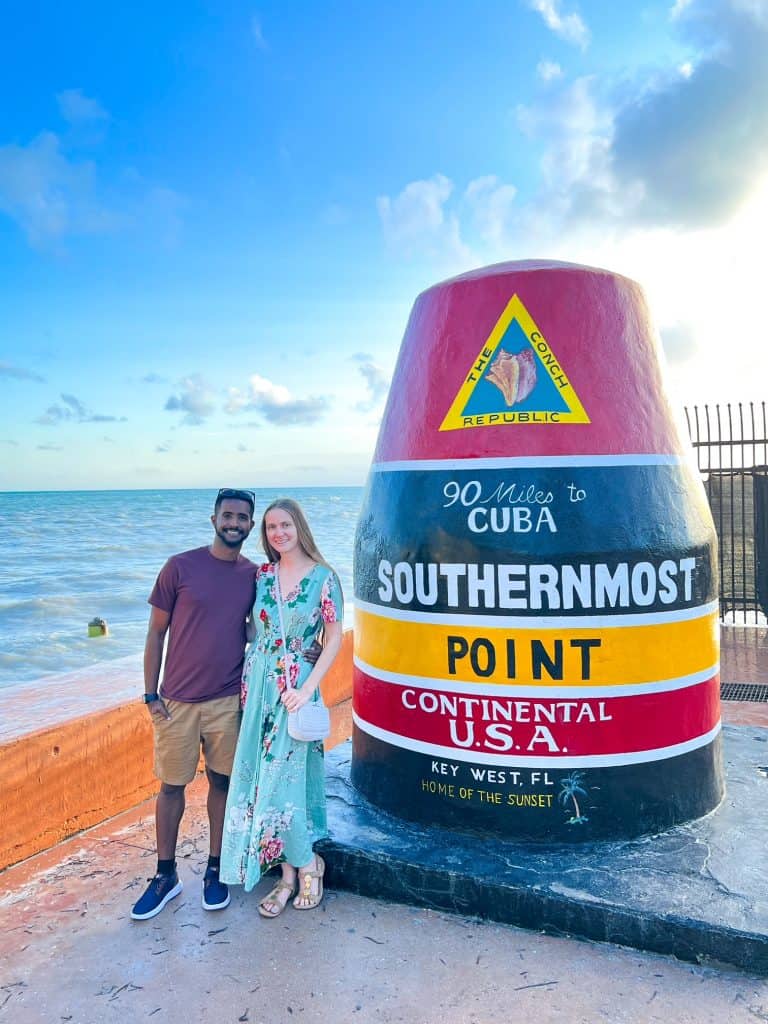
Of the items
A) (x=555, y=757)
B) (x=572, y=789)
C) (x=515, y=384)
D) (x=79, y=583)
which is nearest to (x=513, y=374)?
(x=515, y=384)

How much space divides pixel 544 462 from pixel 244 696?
1811 millimetres

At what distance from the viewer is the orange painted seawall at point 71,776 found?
13.7 feet

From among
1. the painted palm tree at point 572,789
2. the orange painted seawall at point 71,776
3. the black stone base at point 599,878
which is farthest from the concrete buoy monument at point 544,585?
the orange painted seawall at point 71,776

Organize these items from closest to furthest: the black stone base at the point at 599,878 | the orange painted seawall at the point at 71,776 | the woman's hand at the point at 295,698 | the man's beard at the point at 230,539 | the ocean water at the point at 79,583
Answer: the black stone base at the point at 599,878 → the woman's hand at the point at 295,698 → the man's beard at the point at 230,539 → the orange painted seawall at the point at 71,776 → the ocean water at the point at 79,583

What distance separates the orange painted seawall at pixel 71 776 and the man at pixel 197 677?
3.30ft

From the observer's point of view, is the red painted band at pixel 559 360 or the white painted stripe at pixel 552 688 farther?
the red painted band at pixel 559 360

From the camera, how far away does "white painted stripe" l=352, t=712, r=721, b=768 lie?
12.0 feet

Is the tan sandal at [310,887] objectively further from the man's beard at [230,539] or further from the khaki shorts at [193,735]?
the man's beard at [230,539]

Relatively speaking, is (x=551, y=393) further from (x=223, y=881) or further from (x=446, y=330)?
(x=223, y=881)

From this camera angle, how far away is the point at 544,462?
3727 mm

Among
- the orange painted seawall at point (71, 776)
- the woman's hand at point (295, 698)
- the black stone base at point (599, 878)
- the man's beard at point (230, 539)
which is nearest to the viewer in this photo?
the black stone base at point (599, 878)

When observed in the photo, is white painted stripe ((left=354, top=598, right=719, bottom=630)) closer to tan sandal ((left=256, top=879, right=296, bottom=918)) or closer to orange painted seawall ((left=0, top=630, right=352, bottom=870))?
tan sandal ((left=256, top=879, right=296, bottom=918))

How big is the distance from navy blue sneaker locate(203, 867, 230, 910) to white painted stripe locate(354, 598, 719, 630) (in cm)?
154

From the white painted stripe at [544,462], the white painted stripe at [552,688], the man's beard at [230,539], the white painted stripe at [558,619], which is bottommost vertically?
the white painted stripe at [552,688]
